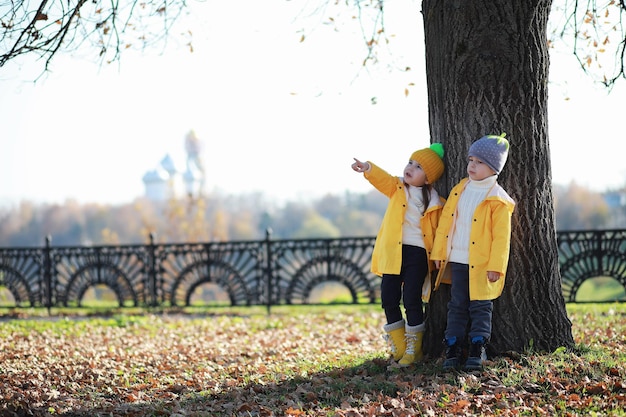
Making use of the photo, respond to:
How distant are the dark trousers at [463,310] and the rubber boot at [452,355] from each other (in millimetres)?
36

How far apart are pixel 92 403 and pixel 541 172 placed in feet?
11.5

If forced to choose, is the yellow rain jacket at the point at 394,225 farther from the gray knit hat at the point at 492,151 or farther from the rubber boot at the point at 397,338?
the gray knit hat at the point at 492,151

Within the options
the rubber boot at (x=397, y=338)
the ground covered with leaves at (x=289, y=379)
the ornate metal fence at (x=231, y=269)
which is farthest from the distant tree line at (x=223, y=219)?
the rubber boot at (x=397, y=338)

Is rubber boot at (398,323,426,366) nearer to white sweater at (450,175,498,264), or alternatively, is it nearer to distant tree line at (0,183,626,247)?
white sweater at (450,175,498,264)

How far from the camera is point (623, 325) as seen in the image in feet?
22.0

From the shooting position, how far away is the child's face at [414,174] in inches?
195

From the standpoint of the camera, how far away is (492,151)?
4.59 m

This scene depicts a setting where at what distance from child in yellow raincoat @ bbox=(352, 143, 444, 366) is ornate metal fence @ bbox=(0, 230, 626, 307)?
Answer: 537cm

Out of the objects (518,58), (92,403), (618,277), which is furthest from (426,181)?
(618,277)

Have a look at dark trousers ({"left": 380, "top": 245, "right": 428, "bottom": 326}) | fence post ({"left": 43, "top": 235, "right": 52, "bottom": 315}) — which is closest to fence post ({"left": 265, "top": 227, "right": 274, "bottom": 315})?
fence post ({"left": 43, "top": 235, "right": 52, "bottom": 315})

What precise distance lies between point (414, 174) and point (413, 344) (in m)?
1.24

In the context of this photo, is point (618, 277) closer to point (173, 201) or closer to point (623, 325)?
point (623, 325)

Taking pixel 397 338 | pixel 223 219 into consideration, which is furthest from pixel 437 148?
pixel 223 219

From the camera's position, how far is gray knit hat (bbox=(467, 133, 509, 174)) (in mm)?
4590
